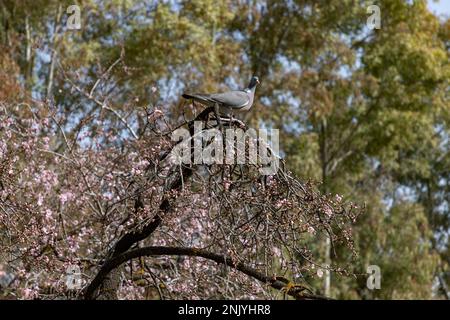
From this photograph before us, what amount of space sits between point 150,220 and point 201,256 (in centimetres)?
35

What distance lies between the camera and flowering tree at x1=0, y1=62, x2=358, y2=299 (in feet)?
16.0

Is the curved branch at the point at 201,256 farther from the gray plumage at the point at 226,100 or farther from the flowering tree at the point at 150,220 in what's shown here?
the gray plumage at the point at 226,100

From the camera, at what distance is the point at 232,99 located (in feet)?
17.1

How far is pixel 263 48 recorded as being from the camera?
1585cm

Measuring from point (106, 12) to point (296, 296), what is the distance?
10.8 metres

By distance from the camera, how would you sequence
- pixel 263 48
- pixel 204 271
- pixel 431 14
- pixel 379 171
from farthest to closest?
1. pixel 379 171
2. pixel 431 14
3. pixel 263 48
4. pixel 204 271

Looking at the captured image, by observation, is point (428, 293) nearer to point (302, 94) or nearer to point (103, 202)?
A: point (302, 94)

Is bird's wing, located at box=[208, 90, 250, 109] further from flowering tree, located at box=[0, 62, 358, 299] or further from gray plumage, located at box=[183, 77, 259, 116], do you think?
flowering tree, located at box=[0, 62, 358, 299]

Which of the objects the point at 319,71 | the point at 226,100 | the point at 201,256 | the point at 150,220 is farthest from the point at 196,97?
the point at 319,71

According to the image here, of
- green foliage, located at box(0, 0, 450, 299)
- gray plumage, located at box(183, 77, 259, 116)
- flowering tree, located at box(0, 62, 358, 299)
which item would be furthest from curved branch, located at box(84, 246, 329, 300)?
green foliage, located at box(0, 0, 450, 299)

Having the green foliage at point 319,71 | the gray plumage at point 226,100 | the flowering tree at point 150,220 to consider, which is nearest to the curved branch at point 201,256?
the flowering tree at point 150,220
